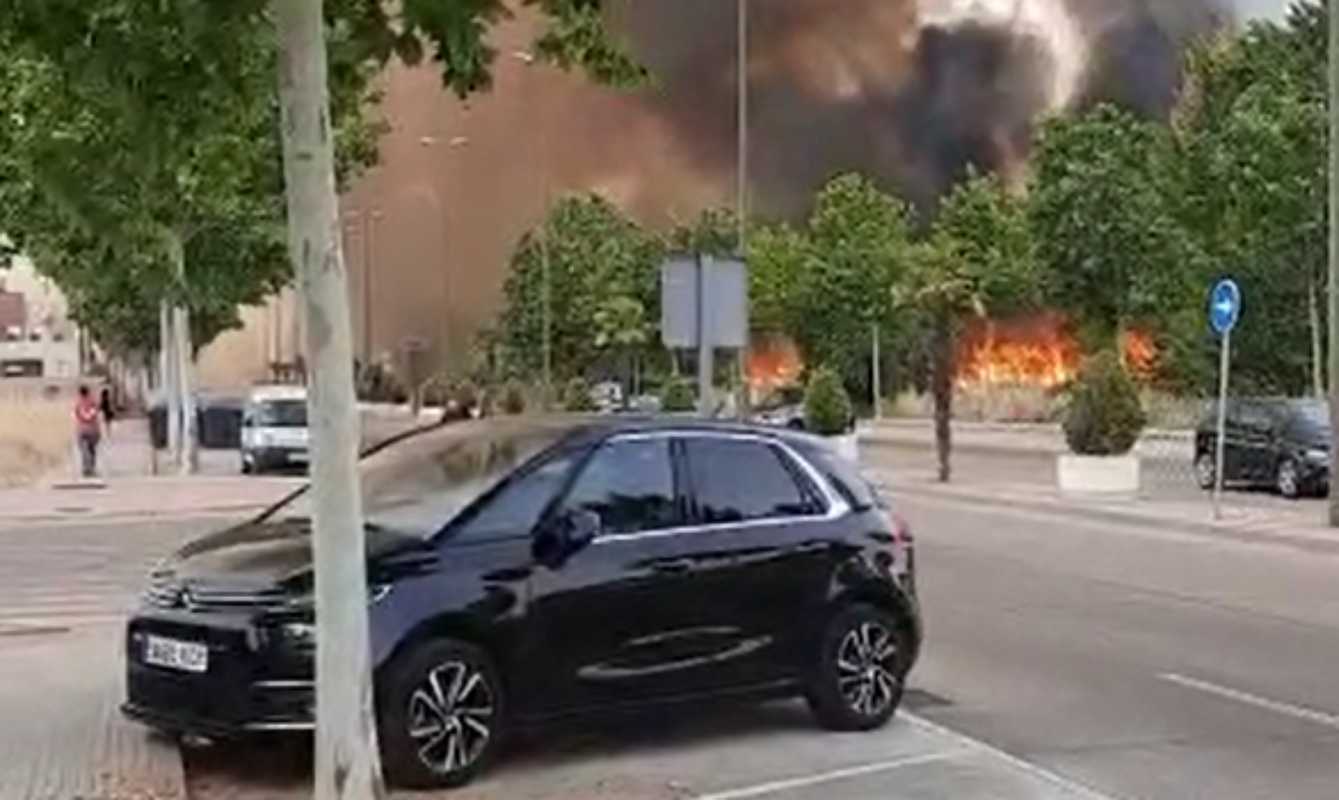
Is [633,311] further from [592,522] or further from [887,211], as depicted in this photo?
[592,522]

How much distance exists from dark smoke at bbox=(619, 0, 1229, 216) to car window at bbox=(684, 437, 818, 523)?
77.9 meters

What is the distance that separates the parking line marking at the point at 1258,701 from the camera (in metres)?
11.3

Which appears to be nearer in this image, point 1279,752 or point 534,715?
point 534,715

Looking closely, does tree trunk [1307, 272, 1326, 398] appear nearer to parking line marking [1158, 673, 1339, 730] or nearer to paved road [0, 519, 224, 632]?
paved road [0, 519, 224, 632]

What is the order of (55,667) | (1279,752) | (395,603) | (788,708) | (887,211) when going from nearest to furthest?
(395,603)
(1279,752)
(788,708)
(55,667)
(887,211)

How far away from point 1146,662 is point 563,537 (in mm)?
5343

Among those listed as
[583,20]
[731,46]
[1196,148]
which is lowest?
[583,20]

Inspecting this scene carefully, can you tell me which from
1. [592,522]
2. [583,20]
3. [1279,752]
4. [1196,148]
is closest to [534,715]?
[592,522]

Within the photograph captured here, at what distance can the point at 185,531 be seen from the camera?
26000 mm

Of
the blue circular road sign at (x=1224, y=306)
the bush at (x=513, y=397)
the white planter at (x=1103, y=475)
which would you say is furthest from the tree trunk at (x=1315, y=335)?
the blue circular road sign at (x=1224, y=306)

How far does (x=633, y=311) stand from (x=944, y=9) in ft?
112

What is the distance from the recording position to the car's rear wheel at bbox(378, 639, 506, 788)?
349 inches

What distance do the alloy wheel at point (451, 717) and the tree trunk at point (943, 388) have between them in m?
26.4

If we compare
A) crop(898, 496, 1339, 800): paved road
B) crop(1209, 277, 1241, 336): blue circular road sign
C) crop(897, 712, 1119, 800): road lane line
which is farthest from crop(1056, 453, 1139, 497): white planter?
crop(897, 712, 1119, 800): road lane line
